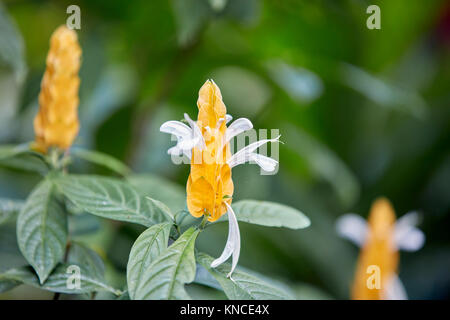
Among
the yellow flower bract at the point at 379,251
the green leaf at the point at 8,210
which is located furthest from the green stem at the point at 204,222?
the yellow flower bract at the point at 379,251

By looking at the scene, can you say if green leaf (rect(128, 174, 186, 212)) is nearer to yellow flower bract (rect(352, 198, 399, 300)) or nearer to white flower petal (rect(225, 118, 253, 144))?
white flower petal (rect(225, 118, 253, 144))

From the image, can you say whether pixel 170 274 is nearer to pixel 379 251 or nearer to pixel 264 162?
pixel 264 162

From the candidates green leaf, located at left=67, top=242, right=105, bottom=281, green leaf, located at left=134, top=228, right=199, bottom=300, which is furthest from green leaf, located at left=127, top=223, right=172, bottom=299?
green leaf, located at left=67, top=242, right=105, bottom=281

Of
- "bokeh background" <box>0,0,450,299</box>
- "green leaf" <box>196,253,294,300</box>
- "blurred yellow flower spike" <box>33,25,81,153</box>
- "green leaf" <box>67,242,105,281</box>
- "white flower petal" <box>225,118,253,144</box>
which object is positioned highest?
"bokeh background" <box>0,0,450,299</box>

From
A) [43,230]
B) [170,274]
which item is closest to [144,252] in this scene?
[170,274]

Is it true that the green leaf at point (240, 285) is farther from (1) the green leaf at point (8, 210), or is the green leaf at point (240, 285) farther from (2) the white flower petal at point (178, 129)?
(1) the green leaf at point (8, 210)
